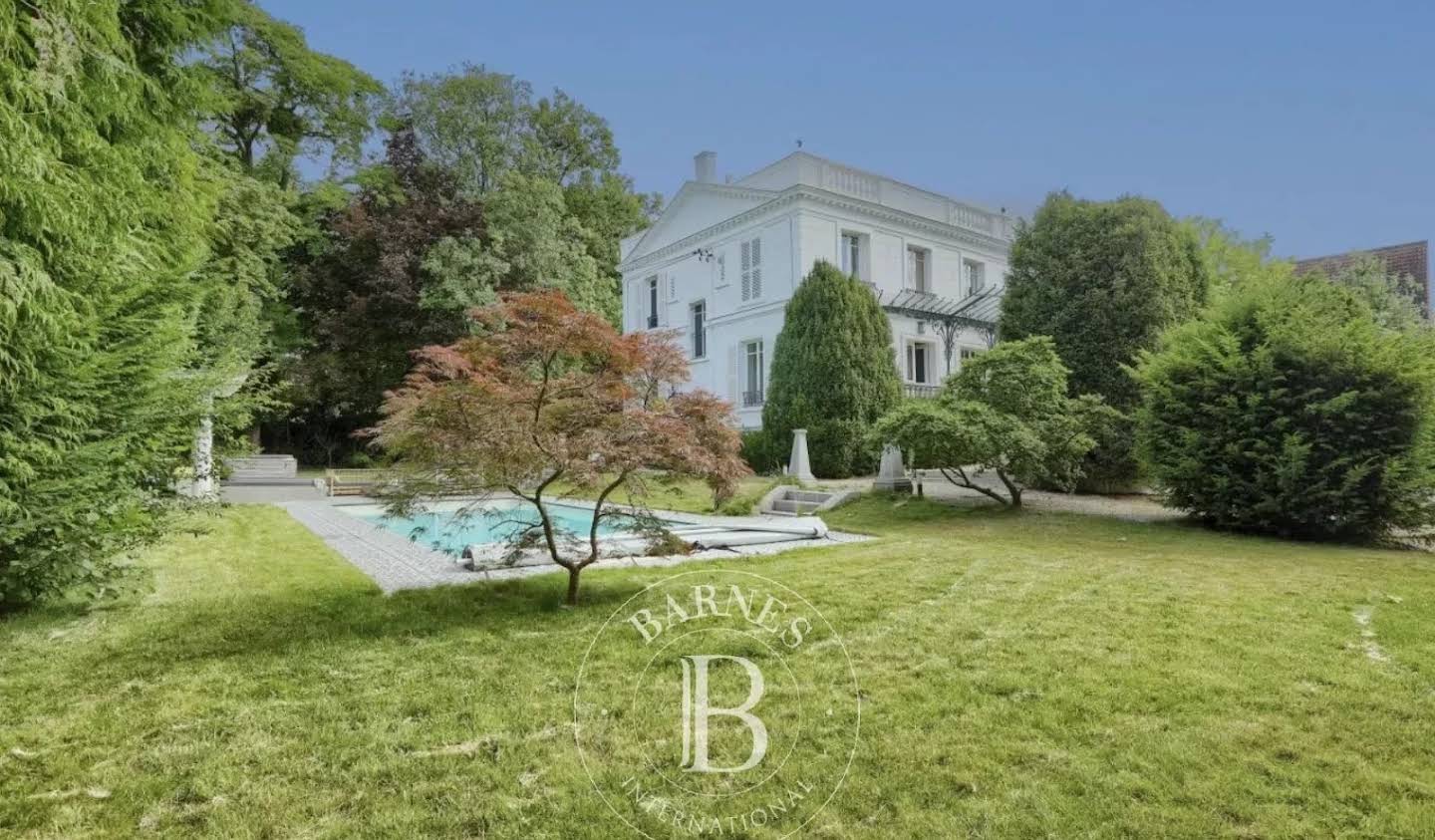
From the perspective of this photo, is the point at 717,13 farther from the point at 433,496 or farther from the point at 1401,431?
the point at 1401,431

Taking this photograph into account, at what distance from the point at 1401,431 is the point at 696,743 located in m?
9.56

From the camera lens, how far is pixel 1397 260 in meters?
25.9

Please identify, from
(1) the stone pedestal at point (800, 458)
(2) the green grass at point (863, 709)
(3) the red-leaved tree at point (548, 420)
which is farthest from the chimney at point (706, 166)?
(2) the green grass at point (863, 709)

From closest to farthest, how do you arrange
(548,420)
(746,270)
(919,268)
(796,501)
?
(548,420)
(796,501)
(746,270)
(919,268)

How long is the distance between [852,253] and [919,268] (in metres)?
2.49

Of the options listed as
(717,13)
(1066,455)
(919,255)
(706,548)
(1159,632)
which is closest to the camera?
(1159,632)

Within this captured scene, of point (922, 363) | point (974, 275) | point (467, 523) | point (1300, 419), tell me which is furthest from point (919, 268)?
point (467, 523)

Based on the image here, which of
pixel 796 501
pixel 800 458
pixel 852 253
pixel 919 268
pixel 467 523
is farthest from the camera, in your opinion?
pixel 919 268

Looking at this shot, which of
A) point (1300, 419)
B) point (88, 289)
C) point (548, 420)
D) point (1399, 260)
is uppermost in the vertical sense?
point (1399, 260)

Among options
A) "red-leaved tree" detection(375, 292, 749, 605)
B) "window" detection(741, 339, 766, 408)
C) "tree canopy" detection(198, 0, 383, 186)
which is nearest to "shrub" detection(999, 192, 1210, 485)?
"window" detection(741, 339, 766, 408)

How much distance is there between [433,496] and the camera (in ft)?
16.5

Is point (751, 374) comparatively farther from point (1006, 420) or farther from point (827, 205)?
point (1006, 420)

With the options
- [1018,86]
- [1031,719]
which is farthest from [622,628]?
[1018,86]

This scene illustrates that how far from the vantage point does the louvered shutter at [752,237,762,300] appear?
62.1ft
